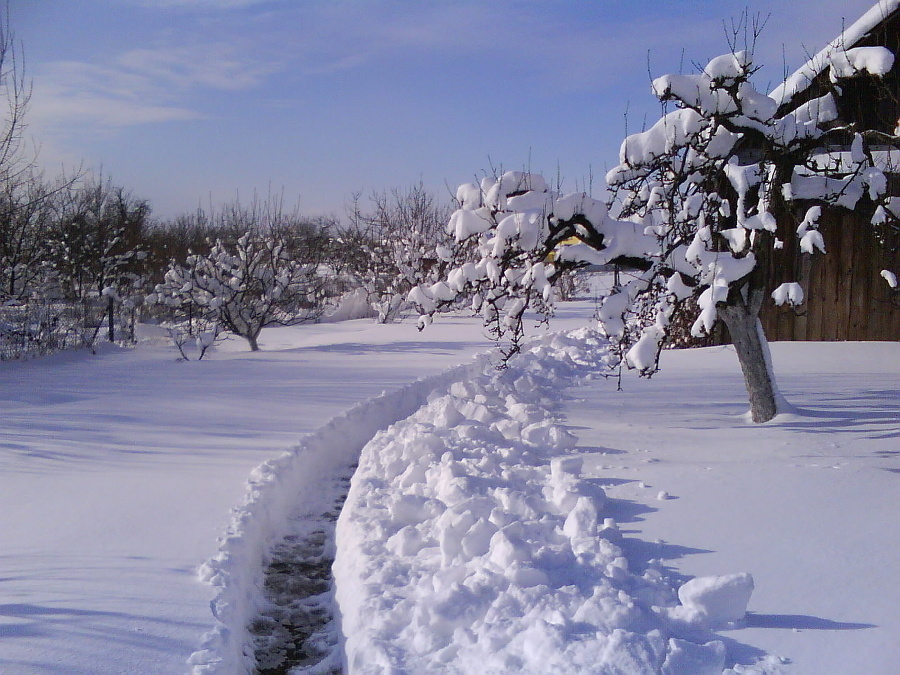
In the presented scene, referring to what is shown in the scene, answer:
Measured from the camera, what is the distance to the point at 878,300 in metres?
11.0

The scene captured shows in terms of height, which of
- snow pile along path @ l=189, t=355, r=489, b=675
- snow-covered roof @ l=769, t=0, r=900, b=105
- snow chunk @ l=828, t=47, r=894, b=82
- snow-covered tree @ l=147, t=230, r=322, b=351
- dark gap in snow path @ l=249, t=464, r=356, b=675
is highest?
snow-covered roof @ l=769, t=0, r=900, b=105

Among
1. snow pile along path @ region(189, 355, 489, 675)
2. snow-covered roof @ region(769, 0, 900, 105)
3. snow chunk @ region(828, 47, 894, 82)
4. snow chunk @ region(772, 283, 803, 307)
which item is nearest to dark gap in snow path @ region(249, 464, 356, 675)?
snow pile along path @ region(189, 355, 489, 675)

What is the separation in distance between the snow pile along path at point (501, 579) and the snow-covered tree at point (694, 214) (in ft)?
4.57

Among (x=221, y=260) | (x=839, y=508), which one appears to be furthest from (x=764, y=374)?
(x=221, y=260)

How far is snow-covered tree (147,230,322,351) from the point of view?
15.5m

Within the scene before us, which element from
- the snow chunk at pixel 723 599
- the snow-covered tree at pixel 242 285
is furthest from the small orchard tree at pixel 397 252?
the snow chunk at pixel 723 599

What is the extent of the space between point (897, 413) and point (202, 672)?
6.41 m

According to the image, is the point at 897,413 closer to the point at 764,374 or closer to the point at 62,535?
the point at 764,374

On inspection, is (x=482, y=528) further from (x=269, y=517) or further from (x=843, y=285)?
(x=843, y=285)

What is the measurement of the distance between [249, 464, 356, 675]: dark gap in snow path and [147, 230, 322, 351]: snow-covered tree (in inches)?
403

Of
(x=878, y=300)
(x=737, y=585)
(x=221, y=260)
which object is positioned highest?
(x=221, y=260)

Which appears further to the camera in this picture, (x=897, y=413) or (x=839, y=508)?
(x=897, y=413)

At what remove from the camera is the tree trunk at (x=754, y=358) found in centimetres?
646

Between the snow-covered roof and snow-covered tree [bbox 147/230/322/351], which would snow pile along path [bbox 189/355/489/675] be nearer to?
the snow-covered roof
